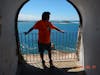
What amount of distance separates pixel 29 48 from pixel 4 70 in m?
4.62

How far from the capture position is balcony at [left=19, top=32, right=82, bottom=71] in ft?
31.2

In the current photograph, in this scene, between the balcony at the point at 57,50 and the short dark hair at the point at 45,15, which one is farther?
the balcony at the point at 57,50

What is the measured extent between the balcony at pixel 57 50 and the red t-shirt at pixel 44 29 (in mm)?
1032

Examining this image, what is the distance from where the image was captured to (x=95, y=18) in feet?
20.3

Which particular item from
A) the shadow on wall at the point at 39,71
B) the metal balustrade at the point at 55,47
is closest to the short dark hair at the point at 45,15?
the shadow on wall at the point at 39,71

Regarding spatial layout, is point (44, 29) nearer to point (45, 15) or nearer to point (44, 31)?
point (44, 31)

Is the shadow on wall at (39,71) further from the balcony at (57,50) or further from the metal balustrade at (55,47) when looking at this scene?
the metal balustrade at (55,47)

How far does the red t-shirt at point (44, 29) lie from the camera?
8250 mm

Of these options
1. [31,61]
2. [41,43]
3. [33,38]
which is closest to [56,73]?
[41,43]

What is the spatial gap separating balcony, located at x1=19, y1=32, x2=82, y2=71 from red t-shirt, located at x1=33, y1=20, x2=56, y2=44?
1.03m

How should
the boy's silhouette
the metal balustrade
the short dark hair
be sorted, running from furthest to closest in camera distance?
the metal balustrade
the boy's silhouette
the short dark hair

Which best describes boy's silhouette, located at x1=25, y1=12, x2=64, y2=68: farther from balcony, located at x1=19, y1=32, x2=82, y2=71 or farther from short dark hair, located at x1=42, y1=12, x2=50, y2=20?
balcony, located at x1=19, y1=32, x2=82, y2=71

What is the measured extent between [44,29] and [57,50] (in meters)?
2.65

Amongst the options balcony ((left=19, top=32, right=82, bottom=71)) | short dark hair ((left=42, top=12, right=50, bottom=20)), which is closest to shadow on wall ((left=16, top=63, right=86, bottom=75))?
balcony ((left=19, top=32, right=82, bottom=71))
